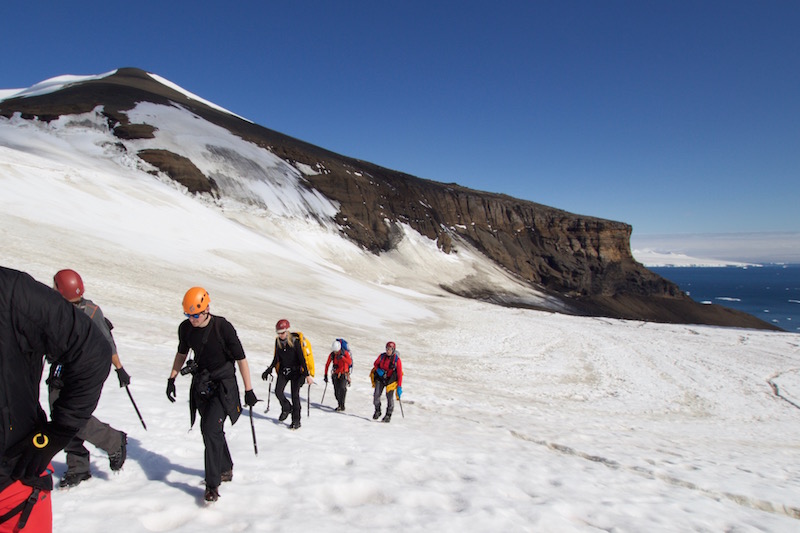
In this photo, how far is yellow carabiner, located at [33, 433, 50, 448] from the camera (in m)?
2.58

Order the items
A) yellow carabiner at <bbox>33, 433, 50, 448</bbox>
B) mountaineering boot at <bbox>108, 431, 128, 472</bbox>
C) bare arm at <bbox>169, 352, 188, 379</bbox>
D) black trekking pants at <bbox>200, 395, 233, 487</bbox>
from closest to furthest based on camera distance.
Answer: yellow carabiner at <bbox>33, 433, 50, 448</bbox> < black trekking pants at <bbox>200, 395, 233, 487</bbox> < mountaineering boot at <bbox>108, 431, 128, 472</bbox> < bare arm at <bbox>169, 352, 188, 379</bbox>

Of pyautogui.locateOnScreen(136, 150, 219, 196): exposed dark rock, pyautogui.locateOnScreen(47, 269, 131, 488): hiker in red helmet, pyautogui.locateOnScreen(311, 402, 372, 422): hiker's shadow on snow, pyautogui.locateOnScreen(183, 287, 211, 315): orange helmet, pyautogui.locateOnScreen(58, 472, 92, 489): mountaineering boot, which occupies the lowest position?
pyautogui.locateOnScreen(311, 402, 372, 422): hiker's shadow on snow

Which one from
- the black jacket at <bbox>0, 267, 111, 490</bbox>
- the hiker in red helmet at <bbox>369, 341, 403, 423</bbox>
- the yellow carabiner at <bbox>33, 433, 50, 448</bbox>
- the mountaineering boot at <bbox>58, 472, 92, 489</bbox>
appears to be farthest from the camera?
the hiker in red helmet at <bbox>369, 341, 403, 423</bbox>

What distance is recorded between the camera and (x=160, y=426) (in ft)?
21.4

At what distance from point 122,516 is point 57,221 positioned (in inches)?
959

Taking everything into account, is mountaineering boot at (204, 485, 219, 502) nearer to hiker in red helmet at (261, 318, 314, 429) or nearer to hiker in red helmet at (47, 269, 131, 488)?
hiker in red helmet at (47, 269, 131, 488)

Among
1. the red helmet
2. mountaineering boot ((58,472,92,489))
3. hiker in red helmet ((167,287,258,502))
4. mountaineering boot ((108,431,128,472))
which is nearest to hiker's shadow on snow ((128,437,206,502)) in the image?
mountaineering boot ((108,431,128,472))

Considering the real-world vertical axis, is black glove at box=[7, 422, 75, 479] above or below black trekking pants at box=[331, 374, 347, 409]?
above

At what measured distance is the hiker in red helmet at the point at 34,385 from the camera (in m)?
2.46

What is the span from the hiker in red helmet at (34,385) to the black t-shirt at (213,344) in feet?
6.47

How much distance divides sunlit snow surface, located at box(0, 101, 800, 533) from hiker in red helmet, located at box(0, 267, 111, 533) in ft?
5.38

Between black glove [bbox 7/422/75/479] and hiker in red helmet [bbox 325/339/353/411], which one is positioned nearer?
black glove [bbox 7/422/75/479]

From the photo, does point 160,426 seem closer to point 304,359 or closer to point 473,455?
point 304,359

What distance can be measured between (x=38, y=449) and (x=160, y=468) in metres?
3.06
